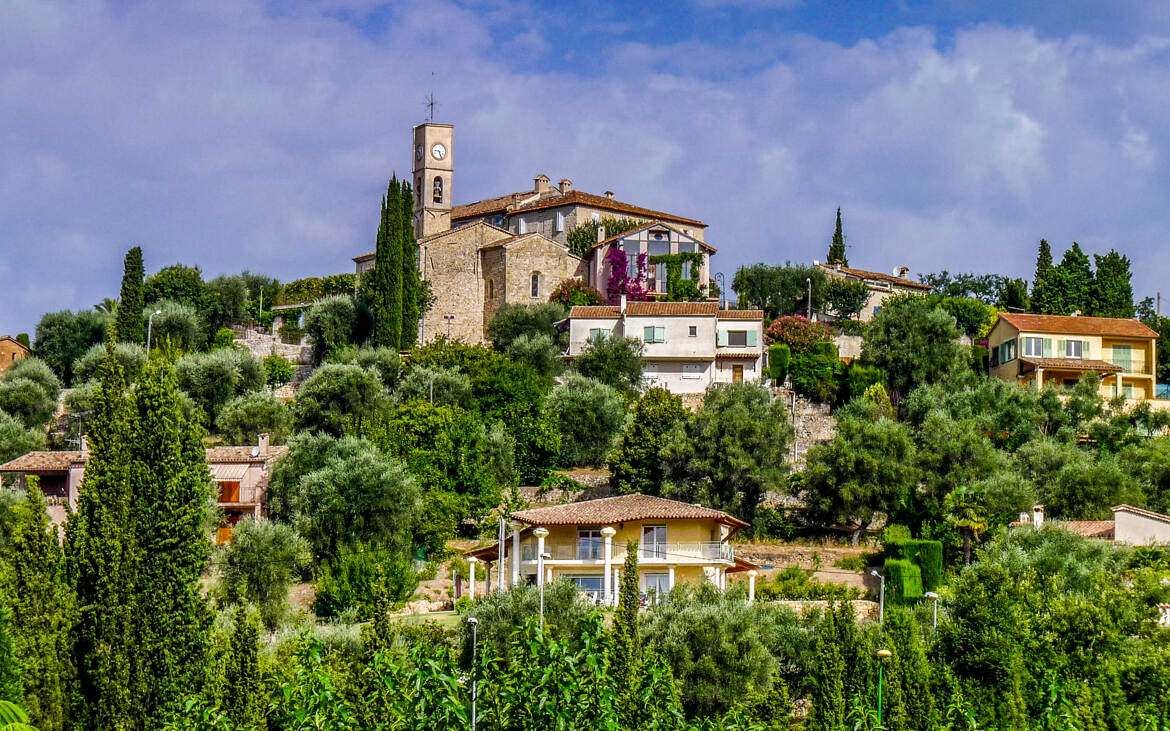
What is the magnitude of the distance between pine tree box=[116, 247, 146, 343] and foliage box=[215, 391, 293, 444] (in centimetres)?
1423

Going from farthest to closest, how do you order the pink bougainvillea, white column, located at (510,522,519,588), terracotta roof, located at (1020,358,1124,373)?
the pink bougainvillea → terracotta roof, located at (1020,358,1124,373) → white column, located at (510,522,519,588)

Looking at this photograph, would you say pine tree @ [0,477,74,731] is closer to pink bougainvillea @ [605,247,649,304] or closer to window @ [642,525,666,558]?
window @ [642,525,666,558]

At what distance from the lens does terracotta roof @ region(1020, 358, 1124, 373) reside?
6881cm

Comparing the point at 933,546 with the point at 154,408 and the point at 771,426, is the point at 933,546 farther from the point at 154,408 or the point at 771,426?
the point at 154,408

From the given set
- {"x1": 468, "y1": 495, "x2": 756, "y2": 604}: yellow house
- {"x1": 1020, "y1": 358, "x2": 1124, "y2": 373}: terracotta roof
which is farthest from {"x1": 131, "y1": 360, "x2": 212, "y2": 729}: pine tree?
{"x1": 1020, "y1": 358, "x2": 1124, "y2": 373}: terracotta roof

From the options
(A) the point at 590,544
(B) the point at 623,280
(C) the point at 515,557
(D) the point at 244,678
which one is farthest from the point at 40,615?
(B) the point at 623,280

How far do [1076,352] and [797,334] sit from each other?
12.9 metres

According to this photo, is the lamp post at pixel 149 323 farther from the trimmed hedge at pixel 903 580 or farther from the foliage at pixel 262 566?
the trimmed hedge at pixel 903 580

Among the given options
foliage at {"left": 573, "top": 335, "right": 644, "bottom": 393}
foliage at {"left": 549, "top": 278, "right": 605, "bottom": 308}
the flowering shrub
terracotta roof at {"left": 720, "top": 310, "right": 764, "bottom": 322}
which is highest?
foliage at {"left": 549, "top": 278, "right": 605, "bottom": 308}

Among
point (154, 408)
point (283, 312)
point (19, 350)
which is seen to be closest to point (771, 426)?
point (154, 408)

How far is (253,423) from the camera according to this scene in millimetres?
62688

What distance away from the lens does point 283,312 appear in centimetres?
8369

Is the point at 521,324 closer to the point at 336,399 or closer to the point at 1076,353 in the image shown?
the point at 336,399

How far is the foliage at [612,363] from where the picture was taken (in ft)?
225
